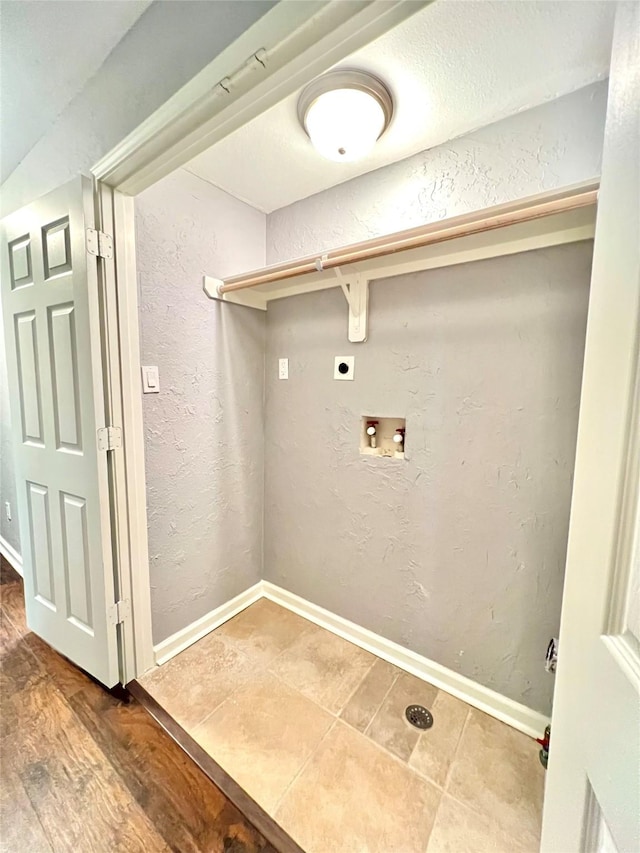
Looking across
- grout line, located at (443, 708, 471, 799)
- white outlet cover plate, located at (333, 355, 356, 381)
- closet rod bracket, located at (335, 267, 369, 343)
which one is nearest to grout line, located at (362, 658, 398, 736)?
grout line, located at (443, 708, 471, 799)

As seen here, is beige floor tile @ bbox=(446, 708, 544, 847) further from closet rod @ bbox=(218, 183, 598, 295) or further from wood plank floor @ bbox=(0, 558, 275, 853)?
closet rod @ bbox=(218, 183, 598, 295)

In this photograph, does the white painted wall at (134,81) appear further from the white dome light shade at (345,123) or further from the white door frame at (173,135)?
the white dome light shade at (345,123)

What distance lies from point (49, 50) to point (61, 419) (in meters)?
1.25

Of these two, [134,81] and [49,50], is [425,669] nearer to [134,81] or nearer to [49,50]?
[134,81]

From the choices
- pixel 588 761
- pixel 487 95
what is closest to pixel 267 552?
pixel 588 761

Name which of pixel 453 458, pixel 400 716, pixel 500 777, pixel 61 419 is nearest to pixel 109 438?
pixel 61 419

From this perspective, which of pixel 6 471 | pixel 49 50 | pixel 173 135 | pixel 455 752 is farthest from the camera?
pixel 6 471

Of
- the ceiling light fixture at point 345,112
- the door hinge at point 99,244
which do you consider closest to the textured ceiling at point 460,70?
the ceiling light fixture at point 345,112

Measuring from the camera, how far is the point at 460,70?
105cm

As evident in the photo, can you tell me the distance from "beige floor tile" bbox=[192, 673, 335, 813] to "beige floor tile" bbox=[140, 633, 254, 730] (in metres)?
0.06

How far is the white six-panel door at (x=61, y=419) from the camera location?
1.27 metres

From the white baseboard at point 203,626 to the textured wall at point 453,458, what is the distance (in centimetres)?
44

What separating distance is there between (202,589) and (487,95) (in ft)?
7.88

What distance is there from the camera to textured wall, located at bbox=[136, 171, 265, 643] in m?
1.51
